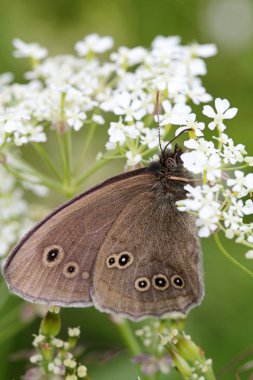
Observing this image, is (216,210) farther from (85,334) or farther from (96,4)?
(96,4)

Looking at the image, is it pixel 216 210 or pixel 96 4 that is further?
pixel 96 4

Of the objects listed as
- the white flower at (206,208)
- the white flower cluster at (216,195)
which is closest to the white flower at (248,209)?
the white flower cluster at (216,195)

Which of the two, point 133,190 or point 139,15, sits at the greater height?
point 139,15

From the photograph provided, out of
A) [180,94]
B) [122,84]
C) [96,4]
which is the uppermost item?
[96,4]

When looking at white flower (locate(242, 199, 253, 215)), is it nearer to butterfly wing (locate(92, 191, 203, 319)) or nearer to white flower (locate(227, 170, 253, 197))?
white flower (locate(227, 170, 253, 197))

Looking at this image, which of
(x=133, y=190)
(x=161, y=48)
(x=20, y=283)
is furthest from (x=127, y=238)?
(x=161, y=48)

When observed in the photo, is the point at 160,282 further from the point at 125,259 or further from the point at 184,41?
the point at 184,41

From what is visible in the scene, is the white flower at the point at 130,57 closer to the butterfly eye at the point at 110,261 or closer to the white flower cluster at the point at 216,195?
the white flower cluster at the point at 216,195

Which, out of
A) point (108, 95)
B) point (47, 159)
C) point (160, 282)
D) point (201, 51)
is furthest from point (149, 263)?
point (201, 51)
